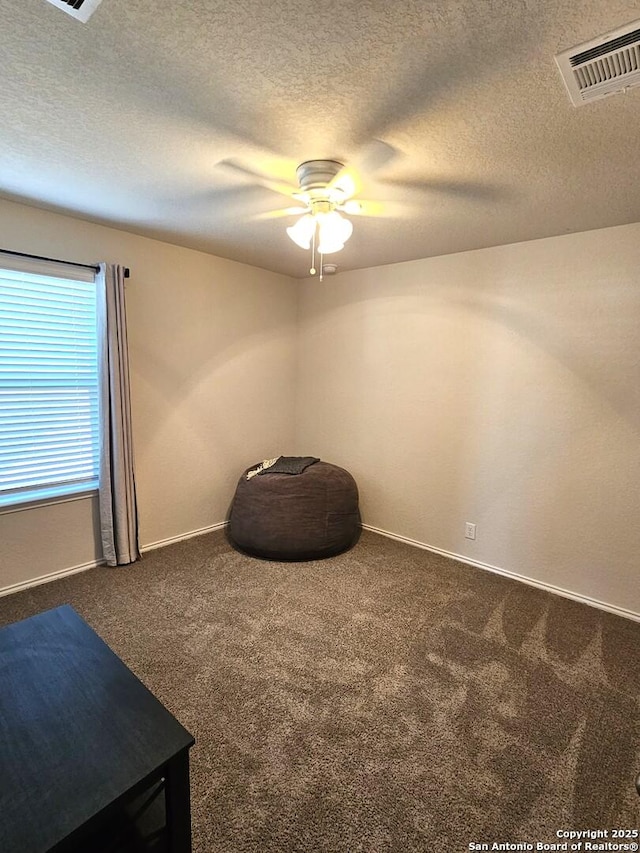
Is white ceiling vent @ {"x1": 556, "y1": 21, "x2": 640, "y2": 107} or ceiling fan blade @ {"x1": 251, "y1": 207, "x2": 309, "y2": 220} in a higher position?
ceiling fan blade @ {"x1": 251, "y1": 207, "x2": 309, "y2": 220}

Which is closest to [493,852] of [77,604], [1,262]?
[77,604]

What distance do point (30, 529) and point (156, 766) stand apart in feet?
7.49

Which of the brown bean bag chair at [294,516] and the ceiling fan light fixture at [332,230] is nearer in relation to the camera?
the ceiling fan light fixture at [332,230]

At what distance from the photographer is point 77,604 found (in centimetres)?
252

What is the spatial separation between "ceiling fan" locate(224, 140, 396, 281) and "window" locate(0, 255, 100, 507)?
159 centimetres

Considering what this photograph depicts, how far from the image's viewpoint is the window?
8.35 feet

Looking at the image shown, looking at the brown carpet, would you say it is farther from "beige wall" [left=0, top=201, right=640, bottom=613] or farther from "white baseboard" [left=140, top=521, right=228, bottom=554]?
"beige wall" [left=0, top=201, right=640, bottom=613]

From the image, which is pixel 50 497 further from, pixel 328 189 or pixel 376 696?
pixel 328 189

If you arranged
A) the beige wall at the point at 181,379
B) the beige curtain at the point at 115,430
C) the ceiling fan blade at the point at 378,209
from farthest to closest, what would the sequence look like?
the beige curtain at the point at 115,430
the beige wall at the point at 181,379
the ceiling fan blade at the point at 378,209

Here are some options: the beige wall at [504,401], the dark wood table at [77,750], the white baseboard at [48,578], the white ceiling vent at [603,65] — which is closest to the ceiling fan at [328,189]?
the white ceiling vent at [603,65]

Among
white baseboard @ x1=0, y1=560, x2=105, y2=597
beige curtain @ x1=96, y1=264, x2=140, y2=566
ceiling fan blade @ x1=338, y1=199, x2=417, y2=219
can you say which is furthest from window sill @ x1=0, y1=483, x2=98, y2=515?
ceiling fan blade @ x1=338, y1=199, x2=417, y2=219

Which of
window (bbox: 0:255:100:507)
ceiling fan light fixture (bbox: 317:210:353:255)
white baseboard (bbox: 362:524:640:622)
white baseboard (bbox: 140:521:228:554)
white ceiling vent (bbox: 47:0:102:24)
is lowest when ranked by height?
white baseboard (bbox: 362:524:640:622)

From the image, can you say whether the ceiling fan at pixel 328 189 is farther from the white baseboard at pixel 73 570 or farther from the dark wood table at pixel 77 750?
the white baseboard at pixel 73 570

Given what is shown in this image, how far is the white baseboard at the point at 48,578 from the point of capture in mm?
2631
